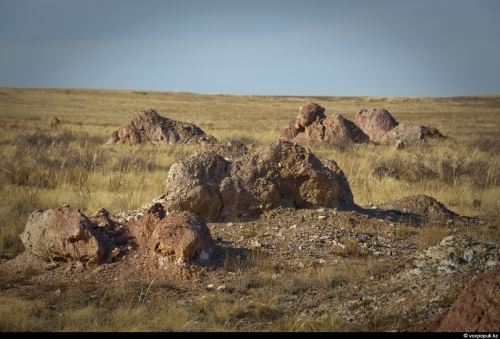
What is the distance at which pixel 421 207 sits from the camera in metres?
10.0

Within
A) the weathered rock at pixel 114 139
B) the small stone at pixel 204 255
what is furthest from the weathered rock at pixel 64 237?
the weathered rock at pixel 114 139

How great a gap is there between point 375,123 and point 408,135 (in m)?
3.16

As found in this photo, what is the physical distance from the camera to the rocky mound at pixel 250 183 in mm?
8547

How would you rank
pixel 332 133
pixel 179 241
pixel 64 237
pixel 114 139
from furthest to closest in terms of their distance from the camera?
1. pixel 114 139
2. pixel 332 133
3. pixel 64 237
4. pixel 179 241

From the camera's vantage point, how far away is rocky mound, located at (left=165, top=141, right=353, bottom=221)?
8.55 meters

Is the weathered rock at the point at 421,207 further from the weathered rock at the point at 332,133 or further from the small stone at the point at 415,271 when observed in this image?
the weathered rock at the point at 332,133

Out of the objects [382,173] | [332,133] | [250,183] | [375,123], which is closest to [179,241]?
[250,183]

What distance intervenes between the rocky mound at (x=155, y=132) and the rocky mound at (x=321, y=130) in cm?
341

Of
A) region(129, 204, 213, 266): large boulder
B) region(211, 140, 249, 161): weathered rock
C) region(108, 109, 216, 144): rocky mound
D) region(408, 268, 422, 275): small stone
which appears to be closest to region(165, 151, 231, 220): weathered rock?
region(129, 204, 213, 266): large boulder

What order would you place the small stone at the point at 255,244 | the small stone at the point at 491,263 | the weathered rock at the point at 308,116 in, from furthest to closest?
1. the weathered rock at the point at 308,116
2. the small stone at the point at 255,244
3. the small stone at the point at 491,263

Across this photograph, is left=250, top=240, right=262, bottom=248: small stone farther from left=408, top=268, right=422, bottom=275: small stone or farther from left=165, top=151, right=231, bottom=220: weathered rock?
left=408, top=268, right=422, bottom=275: small stone

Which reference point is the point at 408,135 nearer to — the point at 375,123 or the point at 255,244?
the point at 375,123
